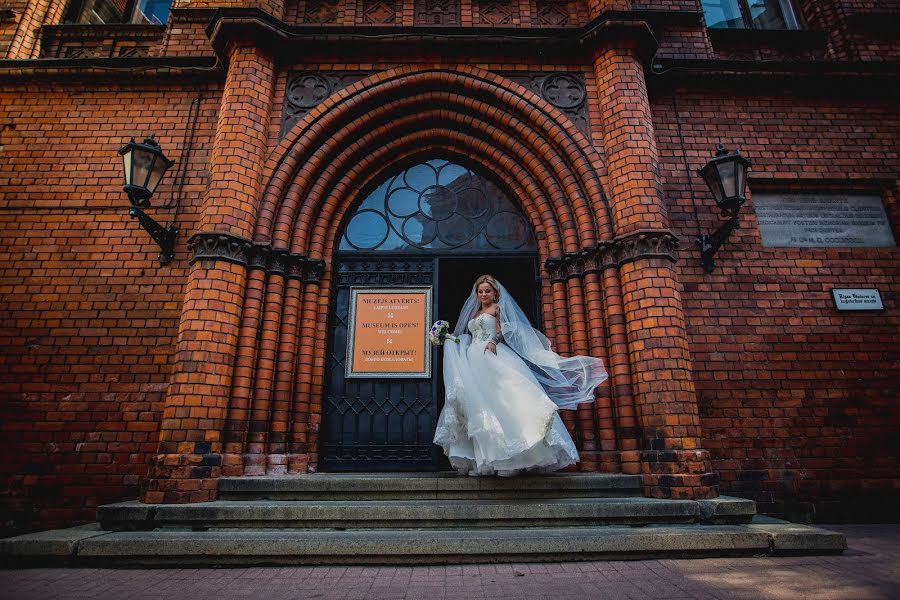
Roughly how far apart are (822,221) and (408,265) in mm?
5001

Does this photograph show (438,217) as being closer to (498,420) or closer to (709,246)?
(498,420)

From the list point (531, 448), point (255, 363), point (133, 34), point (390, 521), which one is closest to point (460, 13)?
point (133, 34)

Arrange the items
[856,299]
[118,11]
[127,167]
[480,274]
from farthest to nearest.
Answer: [118,11]
[480,274]
[856,299]
[127,167]

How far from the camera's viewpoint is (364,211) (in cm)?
547

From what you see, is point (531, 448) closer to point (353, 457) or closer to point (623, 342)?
point (623, 342)

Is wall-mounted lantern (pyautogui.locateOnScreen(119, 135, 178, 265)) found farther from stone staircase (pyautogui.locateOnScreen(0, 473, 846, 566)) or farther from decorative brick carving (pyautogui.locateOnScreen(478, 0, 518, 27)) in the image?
decorative brick carving (pyautogui.locateOnScreen(478, 0, 518, 27))

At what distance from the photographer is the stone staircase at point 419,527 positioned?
2.98 meters

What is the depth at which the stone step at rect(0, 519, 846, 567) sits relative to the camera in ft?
9.72

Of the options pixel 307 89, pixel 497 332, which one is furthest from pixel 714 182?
pixel 307 89

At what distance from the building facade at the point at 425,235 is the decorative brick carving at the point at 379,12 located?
0.09ft

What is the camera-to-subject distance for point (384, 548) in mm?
2973

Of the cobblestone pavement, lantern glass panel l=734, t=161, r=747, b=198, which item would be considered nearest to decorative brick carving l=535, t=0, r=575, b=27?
lantern glass panel l=734, t=161, r=747, b=198

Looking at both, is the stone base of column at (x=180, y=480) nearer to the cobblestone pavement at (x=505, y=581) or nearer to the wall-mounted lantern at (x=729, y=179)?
the cobblestone pavement at (x=505, y=581)

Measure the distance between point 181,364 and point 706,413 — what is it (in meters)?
5.16
